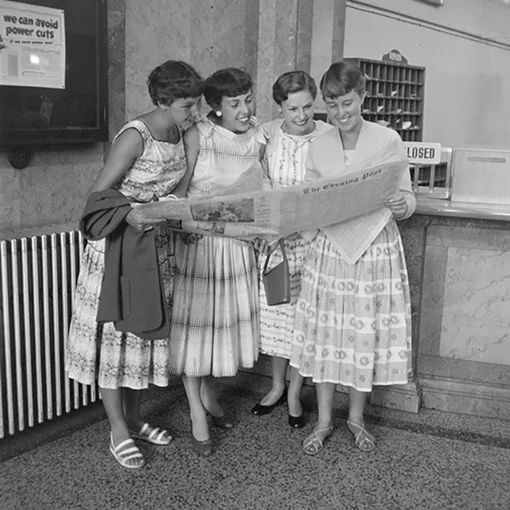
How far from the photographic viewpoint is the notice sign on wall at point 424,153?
11.0ft

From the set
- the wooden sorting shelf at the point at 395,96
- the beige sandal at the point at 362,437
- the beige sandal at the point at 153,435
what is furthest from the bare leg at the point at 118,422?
the wooden sorting shelf at the point at 395,96

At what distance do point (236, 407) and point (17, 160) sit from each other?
1576mm

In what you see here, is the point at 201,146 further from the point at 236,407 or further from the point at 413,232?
the point at 236,407

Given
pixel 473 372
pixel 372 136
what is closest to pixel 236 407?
pixel 473 372

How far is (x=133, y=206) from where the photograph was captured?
257 centimetres

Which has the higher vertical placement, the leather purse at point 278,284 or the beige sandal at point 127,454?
the leather purse at point 278,284

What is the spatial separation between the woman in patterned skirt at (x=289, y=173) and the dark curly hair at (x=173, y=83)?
422mm

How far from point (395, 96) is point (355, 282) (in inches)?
218

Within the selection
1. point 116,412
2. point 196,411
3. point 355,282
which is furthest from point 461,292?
A: point 116,412

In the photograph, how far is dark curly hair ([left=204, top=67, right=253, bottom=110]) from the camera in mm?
2773

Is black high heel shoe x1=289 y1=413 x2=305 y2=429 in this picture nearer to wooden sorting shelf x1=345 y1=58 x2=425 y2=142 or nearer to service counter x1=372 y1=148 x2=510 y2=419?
service counter x1=372 y1=148 x2=510 y2=419

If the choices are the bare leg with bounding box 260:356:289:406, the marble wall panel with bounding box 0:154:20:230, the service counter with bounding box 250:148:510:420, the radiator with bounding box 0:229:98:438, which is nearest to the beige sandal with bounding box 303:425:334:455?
the bare leg with bounding box 260:356:289:406

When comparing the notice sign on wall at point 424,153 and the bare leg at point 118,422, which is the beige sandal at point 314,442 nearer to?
the bare leg at point 118,422

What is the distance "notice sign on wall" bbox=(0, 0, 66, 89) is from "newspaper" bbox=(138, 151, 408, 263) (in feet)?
2.89
